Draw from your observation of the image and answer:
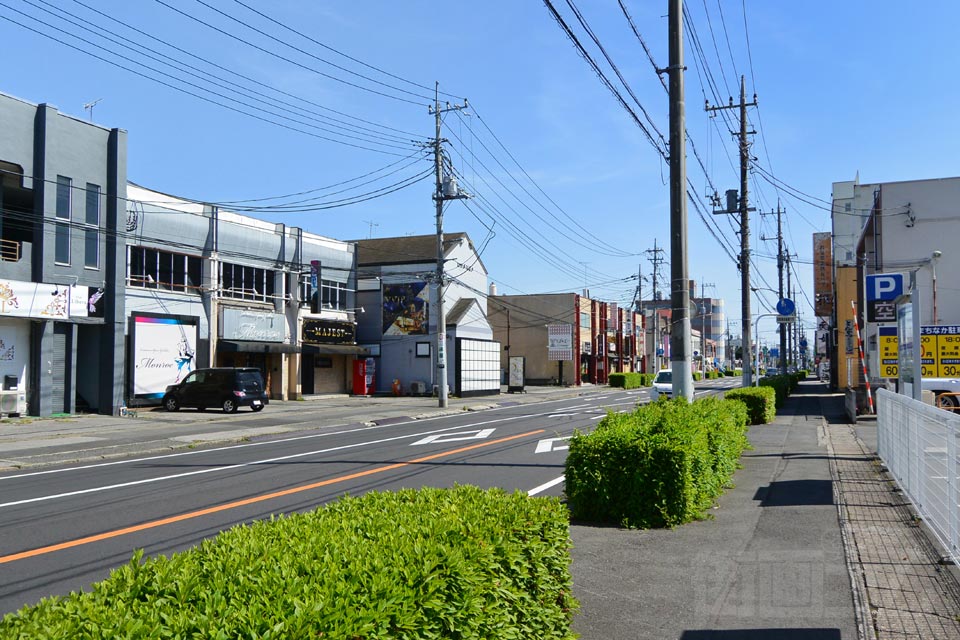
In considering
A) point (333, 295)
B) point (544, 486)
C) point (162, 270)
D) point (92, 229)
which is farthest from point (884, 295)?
point (333, 295)

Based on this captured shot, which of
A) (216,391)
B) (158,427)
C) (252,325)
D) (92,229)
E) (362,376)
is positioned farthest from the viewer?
(362,376)

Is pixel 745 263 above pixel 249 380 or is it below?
above

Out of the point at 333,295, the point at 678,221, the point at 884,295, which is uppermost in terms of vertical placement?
the point at 333,295

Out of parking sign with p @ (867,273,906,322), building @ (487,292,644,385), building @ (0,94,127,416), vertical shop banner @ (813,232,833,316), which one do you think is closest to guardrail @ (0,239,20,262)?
building @ (0,94,127,416)

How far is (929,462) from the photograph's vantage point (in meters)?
7.82

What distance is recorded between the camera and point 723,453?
10156mm

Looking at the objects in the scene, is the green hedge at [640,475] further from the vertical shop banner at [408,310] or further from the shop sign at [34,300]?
the vertical shop banner at [408,310]

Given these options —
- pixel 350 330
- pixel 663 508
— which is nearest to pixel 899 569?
pixel 663 508

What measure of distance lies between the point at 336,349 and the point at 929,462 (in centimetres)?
3648

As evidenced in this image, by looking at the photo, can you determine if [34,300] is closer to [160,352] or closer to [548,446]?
[160,352]

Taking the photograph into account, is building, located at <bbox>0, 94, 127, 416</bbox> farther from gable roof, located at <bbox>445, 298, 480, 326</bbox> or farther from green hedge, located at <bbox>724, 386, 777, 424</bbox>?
gable roof, located at <bbox>445, 298, 480, 326</bbox>

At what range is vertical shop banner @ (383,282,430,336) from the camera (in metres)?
47.3

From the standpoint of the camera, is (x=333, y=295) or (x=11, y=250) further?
(x=333, y=295)

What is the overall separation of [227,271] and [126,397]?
8438 millimetres
